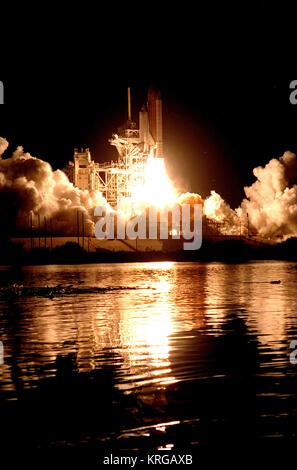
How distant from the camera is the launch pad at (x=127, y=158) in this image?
4508 inches

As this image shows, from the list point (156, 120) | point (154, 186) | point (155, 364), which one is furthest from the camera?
point (154, 186)

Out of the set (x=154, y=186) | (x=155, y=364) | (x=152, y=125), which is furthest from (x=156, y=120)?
(x=155, y=364)

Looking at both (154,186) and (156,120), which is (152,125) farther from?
(154,186)

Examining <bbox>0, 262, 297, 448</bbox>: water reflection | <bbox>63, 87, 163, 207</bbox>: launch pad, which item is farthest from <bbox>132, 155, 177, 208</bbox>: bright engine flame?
<bbox>0, 262, 297, 448</bbox>: water reflection

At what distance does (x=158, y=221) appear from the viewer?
116 meters

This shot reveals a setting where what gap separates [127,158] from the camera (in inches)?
4525

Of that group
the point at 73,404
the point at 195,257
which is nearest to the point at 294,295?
the point at 73,404

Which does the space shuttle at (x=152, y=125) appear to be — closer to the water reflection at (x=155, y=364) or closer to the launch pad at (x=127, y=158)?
the launch pad at (x=127, y=158)

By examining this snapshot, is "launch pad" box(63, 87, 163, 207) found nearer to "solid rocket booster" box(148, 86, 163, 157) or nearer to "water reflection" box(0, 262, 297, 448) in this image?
"solid rocket booster" box(148, 86, 163, 157)

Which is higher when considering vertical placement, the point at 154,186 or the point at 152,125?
the point at 152,125

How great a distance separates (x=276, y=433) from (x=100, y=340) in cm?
1259

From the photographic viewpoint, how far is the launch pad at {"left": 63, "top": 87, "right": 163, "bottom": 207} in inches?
4508

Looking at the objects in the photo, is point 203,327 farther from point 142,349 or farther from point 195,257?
point 195,257

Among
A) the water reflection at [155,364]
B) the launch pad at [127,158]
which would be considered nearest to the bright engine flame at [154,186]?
the launch pad at [127,158]
